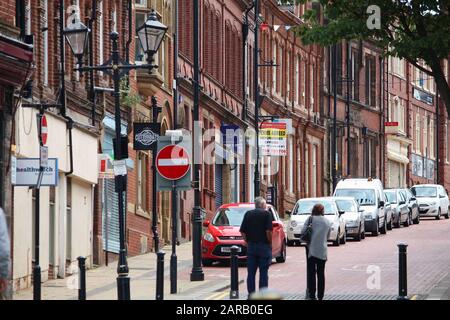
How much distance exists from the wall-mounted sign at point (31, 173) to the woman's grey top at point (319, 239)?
15.0ft

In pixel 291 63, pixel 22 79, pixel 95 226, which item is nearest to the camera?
pixel 22 79

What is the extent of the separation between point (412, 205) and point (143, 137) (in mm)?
23251

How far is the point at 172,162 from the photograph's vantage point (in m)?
30.5

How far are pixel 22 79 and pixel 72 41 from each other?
4.12ft

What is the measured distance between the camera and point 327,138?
79188mm

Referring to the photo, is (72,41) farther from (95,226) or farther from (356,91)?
(356,91)

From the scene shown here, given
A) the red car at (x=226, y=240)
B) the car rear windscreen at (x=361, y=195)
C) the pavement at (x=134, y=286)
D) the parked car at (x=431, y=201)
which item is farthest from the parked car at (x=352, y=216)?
the parked car at (x=431, y=201)

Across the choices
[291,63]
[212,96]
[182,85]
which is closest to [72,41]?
[182,85]

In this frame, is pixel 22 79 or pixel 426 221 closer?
pixel 22 79

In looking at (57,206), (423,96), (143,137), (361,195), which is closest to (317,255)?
(57,206)

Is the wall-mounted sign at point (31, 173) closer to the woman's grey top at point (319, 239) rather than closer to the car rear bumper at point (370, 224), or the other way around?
the woman's grey top at point (319, 239)

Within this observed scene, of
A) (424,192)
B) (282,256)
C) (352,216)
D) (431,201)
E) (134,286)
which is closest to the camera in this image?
(134,286)

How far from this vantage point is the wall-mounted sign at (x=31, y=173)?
2681 cm

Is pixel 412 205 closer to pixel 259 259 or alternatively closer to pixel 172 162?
pixel 172 162
